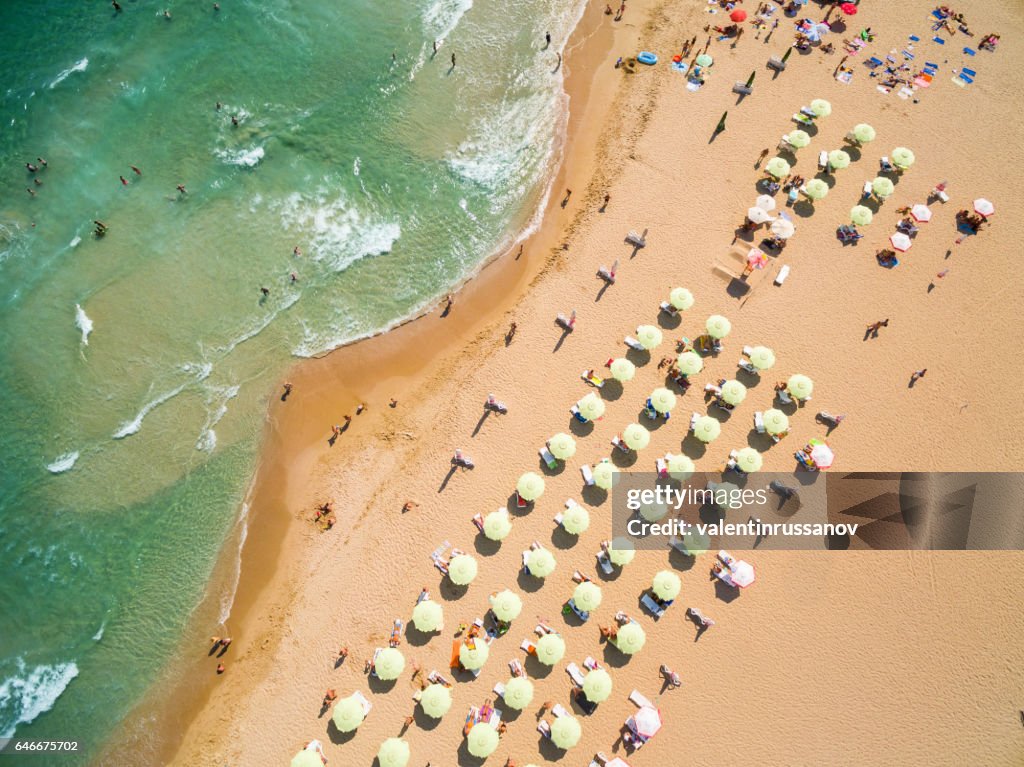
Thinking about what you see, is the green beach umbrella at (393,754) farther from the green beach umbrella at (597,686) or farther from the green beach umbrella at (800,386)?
the green beach umbrella at (800,386)

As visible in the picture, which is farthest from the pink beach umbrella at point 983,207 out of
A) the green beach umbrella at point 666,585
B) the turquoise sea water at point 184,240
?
the green beach umbrella at point 666,585

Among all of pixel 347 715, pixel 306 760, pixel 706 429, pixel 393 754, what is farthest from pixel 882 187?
pixel 306 760

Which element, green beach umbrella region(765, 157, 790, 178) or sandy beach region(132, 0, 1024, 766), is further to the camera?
green beach umbrella region(765, 157, 790, 178)

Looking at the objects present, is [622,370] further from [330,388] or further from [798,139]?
[798,139]

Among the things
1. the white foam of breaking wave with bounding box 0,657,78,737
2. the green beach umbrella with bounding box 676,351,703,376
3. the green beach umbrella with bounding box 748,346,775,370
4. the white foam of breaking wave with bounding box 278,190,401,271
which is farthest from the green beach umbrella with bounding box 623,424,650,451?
the white foam of breaking wave with bounding box 0,657,78,737

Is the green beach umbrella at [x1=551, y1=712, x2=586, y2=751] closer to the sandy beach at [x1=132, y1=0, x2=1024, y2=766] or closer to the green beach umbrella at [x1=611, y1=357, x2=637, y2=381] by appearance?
the sandy beach at [x1=132, y1=0, x2=1024, y2=766]

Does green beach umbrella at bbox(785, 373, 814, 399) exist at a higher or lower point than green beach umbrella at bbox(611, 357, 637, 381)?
higher
